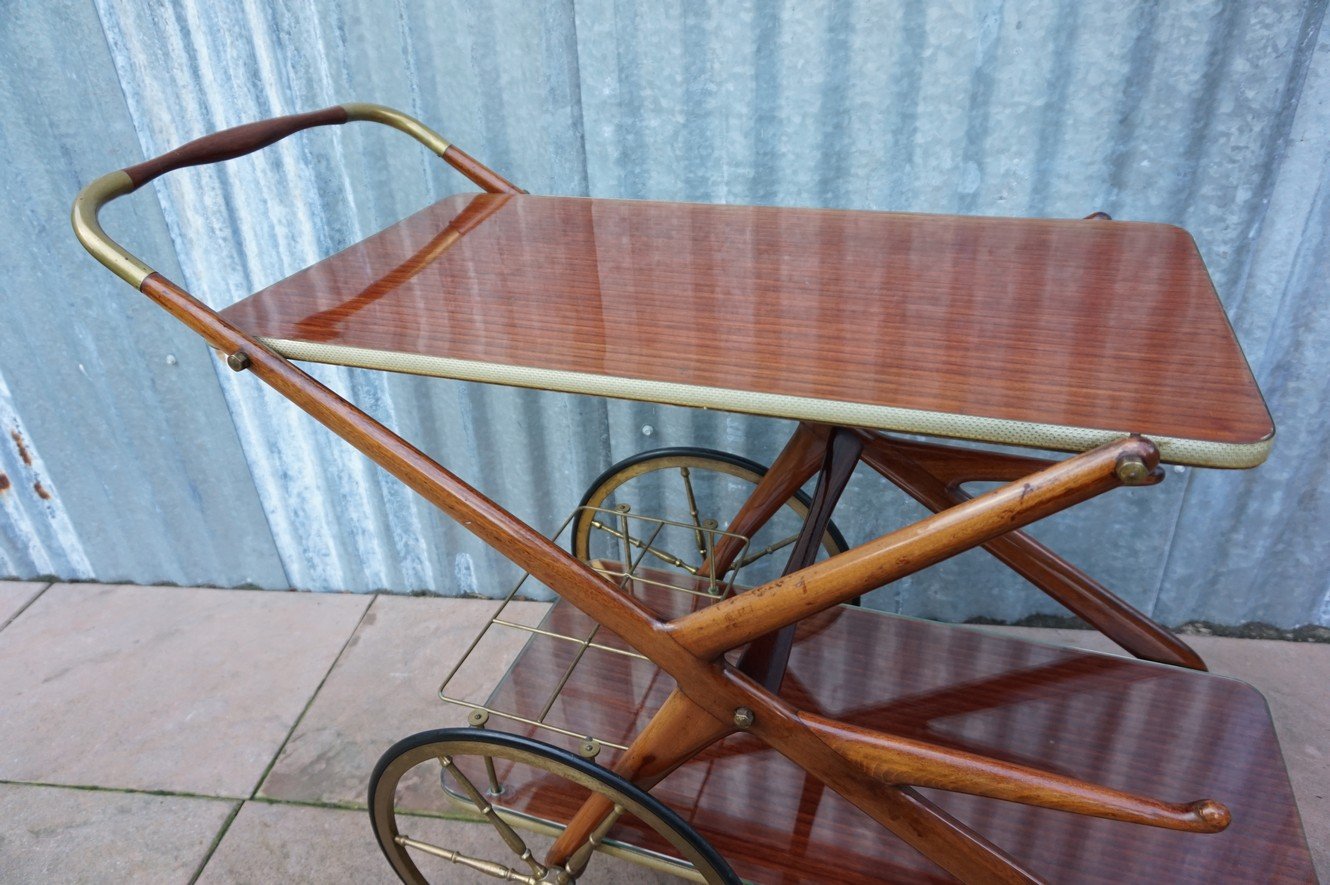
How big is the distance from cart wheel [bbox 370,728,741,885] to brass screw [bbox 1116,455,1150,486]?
0.81 metres

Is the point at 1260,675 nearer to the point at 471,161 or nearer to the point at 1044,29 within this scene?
the point at 1044,29

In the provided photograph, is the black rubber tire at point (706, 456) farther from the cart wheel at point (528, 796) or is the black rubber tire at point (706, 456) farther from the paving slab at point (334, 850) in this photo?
the paving slab at point (334, 850)

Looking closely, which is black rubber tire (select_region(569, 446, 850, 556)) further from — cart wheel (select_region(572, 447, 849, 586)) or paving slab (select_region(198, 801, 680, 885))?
paving slab (select_region(198, 801, 680, 885))

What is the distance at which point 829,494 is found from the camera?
1.44m

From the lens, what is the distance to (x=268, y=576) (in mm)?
2744

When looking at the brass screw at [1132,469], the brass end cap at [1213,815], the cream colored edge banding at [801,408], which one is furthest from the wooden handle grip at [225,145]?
the brass end cap at [1213,815]

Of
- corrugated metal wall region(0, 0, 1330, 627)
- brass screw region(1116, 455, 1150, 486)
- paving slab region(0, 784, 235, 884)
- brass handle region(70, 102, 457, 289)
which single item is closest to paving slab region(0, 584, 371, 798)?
paving slab region(0, 784, 235, 884)

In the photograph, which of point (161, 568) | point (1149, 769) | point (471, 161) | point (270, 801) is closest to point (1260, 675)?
point (1149, 769)

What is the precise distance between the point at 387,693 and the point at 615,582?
1.31 meters

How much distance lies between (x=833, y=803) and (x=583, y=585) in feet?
2.46

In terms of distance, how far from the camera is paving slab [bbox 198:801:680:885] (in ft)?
6.08

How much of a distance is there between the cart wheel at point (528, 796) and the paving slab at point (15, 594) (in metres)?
1.85

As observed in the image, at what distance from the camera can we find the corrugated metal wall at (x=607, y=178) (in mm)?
1768

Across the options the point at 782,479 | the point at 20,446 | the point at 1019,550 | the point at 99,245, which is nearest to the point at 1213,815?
the point at 1019,550
